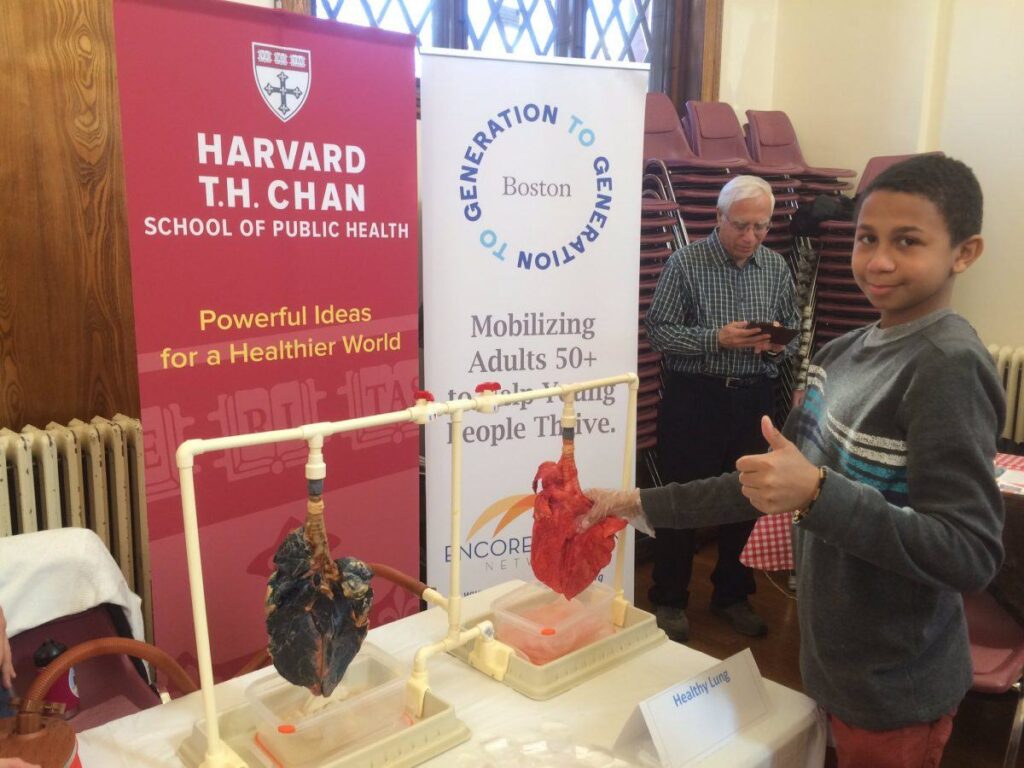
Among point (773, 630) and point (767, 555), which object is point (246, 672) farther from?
point (773, 630)

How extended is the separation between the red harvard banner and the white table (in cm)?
72

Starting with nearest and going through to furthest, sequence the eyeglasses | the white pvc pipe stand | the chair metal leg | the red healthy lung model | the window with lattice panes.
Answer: the white pvc pipe stand → the red healthy lung model → the chair metal leg → the eyeglasses → the window with lattice panes

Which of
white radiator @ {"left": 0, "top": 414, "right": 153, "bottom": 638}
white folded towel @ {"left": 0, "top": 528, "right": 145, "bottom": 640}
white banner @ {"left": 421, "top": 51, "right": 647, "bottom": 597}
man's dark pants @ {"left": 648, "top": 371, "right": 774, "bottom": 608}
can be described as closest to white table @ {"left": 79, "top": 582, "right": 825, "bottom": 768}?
white folded towel @ {"left": 0, "top": 528, "right": 145, "bottom": 640}

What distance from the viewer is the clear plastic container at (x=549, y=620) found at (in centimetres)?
124

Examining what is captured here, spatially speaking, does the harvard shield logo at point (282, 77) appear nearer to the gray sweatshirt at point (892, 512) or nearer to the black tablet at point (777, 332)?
the gray sweatshirt at point (892, 512)

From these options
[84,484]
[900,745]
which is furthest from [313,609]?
[84,484]

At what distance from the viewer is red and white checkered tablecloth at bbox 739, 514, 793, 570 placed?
256cm

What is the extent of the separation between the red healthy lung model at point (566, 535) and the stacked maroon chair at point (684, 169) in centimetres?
228

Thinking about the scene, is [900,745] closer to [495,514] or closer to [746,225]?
[495,514]

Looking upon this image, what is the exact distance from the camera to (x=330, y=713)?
1007 mm

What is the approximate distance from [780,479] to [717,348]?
184 cm

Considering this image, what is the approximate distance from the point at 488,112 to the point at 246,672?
1.57m

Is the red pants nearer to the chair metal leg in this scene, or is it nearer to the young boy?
the young boy

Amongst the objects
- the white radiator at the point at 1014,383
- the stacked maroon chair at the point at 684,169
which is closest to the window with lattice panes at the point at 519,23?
the stacked maroon chair at the point at 684,169
